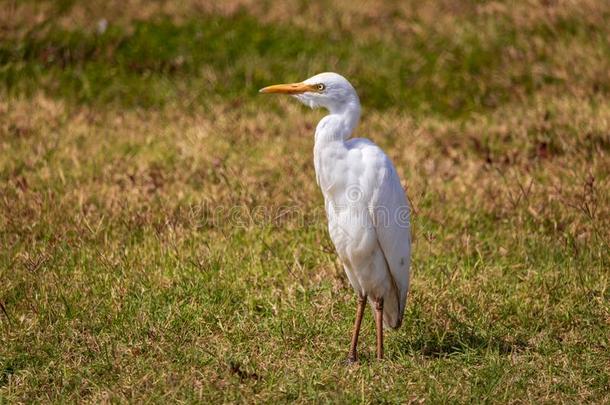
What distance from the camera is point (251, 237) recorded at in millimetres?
6258

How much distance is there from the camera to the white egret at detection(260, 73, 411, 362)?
15.7 feet

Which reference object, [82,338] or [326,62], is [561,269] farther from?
[326,62]

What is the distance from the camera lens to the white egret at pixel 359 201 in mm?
4777

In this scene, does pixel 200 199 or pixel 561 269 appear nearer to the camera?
pixel 561 269

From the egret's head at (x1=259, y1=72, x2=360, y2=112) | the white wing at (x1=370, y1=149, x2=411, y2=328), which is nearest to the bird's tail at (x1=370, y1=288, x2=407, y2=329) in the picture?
the white wing at (x1=370, y1=149, x2=411, y2=328)

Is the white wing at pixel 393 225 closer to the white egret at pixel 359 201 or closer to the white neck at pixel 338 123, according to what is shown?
the white egret at pixel 359 201

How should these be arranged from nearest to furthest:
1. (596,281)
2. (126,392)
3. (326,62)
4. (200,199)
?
1. (126,392)
2. (596,281)
3. (200,199)
4. (326,62)

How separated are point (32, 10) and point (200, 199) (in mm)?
4275

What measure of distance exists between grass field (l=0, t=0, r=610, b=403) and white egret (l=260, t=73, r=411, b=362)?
36cm

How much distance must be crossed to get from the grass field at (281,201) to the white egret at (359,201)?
36 cm

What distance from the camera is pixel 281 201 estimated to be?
6.77 metres

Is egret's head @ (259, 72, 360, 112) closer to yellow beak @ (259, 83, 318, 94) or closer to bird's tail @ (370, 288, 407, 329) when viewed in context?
yellow beak @ (259, 83, 318, 94)

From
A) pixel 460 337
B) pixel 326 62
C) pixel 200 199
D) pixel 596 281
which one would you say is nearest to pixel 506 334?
pixel 460 337

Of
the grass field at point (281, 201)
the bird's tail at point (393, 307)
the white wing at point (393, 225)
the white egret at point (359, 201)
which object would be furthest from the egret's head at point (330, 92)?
the grass field at point (281, 201)
